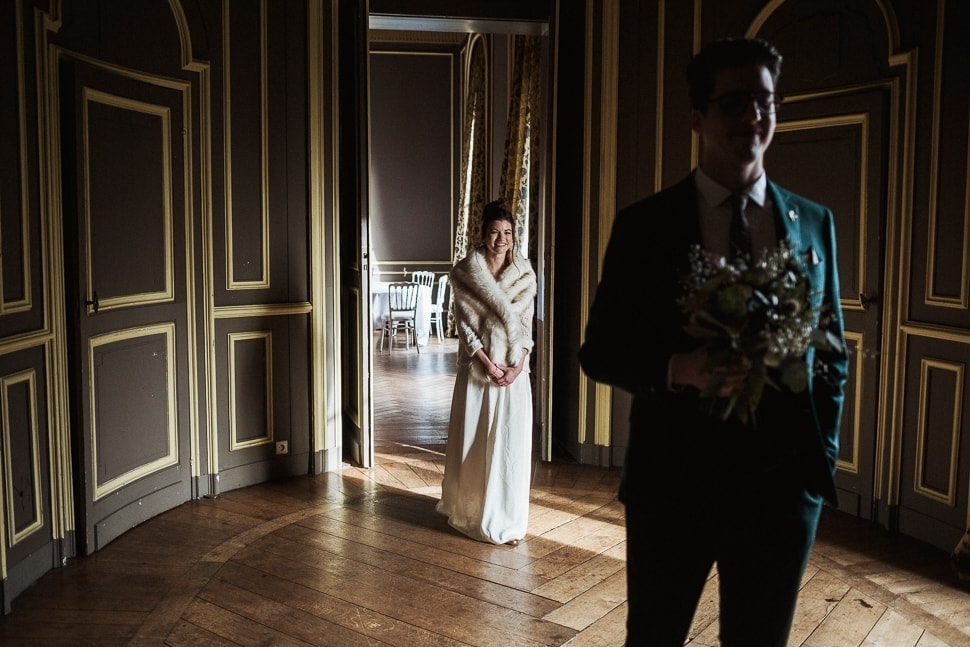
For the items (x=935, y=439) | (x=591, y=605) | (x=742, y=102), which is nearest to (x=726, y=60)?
(x=742, y=102)

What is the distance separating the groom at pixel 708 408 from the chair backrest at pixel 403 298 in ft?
28.2

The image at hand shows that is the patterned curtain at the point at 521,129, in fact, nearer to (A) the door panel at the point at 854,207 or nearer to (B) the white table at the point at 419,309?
(B) the white table at the point at 419,309

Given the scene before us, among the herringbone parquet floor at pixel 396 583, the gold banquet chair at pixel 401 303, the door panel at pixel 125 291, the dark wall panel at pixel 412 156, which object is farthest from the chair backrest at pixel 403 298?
the door panel at pixel 125 291

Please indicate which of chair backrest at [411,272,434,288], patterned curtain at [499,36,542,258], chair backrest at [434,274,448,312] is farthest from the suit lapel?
chair backrest at [434,274,448,312]

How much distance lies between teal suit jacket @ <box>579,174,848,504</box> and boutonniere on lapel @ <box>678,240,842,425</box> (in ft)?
0.20

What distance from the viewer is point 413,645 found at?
292 centimetres

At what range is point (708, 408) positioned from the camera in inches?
56.5

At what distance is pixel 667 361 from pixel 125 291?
319 cm

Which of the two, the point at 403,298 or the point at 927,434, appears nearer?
the point at 927,434

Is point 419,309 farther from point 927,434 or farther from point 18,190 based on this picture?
point 18,190

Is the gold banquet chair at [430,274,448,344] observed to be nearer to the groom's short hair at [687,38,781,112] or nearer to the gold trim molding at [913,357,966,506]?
the gold trim molding at [913,357,966,506]

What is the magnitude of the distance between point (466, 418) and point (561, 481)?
1159mm

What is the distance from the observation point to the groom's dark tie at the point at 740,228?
5.01 feet

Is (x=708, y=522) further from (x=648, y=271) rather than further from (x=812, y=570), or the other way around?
(x=812, y=570)
